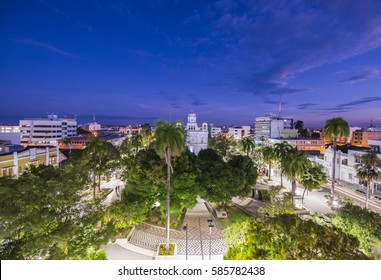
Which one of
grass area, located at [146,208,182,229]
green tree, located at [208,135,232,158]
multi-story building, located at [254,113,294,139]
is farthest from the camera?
multi-story building, located at [254,113,294,139]

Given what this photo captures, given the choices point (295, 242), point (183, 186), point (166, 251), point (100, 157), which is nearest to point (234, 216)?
point (183, 186)

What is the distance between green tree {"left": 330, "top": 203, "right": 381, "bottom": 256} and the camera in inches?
565

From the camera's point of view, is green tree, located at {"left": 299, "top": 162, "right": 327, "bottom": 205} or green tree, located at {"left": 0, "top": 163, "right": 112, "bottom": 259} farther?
green tree, located at {"left": 299, "top": 162, "right": 327, "bottom": 205}

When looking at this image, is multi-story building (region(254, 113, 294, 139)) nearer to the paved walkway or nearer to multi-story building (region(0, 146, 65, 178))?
the paved walkway

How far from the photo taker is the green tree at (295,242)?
1020 cm

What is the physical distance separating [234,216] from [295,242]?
1767 cm

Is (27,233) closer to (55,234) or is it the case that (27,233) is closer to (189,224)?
(55,234)

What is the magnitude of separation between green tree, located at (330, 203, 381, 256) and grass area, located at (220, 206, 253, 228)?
11.2 meters

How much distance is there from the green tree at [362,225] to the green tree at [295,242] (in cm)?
461

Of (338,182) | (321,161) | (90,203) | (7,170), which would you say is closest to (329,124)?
(338,182)

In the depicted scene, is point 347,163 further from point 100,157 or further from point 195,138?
point 100,157

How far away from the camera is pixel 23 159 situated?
32.9 meters

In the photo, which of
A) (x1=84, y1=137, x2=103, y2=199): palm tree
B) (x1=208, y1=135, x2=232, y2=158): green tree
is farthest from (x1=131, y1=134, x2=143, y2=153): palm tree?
(x1=84, y1=137, x2=103, y2=199): palm tree

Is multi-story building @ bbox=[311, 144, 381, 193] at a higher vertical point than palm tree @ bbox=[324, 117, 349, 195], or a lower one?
lower
